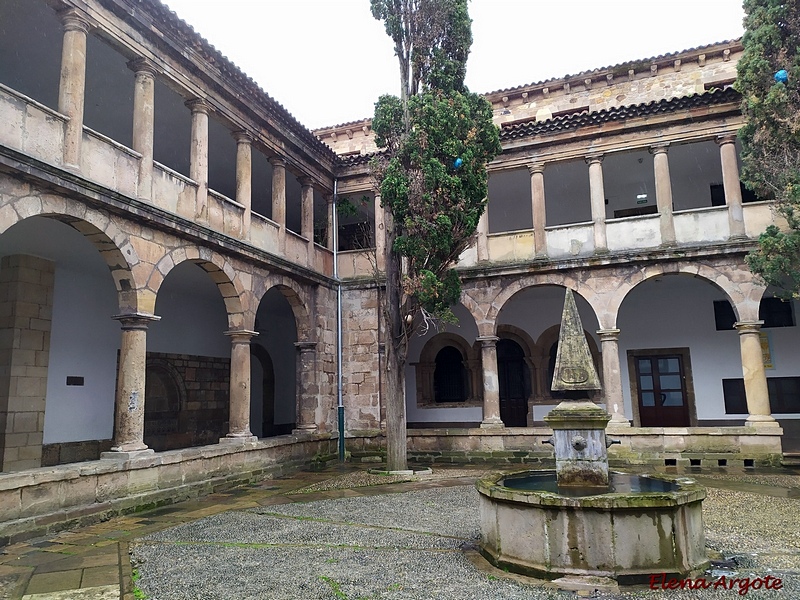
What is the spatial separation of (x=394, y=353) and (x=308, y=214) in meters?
3.79

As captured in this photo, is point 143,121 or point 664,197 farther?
point 664,197

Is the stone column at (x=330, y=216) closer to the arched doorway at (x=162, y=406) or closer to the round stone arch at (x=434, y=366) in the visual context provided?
the round stone arch at (x=434, y=366)

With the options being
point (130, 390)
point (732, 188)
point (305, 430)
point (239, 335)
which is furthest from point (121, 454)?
point (732, 188)

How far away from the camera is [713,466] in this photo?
33.2ft

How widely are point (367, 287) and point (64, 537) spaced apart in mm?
7414

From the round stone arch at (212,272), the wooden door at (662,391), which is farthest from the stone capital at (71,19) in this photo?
the wooden door at (662,391)

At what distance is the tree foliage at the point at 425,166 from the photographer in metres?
9.17

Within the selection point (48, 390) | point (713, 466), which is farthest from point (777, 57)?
point (48, 390)

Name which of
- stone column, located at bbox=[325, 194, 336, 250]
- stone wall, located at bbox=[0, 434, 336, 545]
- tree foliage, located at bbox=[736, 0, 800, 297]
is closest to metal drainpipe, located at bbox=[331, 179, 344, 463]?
stone column, located at bbox=[325, 194, 336, 250]

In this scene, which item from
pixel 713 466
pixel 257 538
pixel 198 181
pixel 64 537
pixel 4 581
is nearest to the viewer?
pixel 4 581

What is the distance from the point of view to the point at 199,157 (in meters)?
8.94

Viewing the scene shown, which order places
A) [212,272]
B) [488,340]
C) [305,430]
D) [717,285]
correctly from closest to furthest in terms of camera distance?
[212,272]
[717,285]
[305,430]
[488,340]

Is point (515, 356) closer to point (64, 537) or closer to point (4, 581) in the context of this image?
point (64, 537)

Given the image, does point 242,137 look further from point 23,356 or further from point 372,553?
point 372,553
